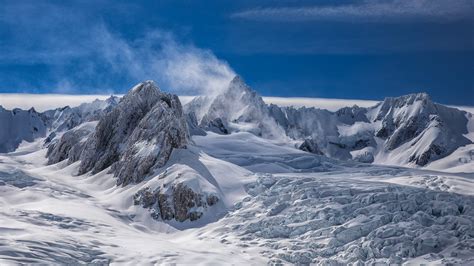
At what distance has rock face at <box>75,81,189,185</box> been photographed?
5359cm

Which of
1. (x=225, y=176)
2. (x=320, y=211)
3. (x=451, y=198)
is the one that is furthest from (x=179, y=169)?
(x=451, y=198)

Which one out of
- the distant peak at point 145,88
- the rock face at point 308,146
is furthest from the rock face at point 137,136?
the rock face at point 308,146

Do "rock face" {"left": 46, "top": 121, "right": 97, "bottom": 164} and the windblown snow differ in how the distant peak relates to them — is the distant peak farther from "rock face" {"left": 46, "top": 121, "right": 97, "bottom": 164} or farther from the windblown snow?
"rock face" {"left": 46, "top": 121, "right": 97, "bottom": 164}

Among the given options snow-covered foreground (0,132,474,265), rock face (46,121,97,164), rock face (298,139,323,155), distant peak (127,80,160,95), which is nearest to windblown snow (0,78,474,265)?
snow-covered foreground (0,132,474,265)

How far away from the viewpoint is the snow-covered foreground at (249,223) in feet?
101

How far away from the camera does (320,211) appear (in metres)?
38.9

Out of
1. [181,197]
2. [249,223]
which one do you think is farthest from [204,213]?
[249,223]

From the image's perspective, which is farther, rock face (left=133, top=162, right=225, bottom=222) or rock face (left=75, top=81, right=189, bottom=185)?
rock face (left=75, top=81, right=189, bottom=185)

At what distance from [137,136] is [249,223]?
24427mm

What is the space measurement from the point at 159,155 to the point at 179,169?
222 inches

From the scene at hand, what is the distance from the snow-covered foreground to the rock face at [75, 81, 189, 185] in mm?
1852

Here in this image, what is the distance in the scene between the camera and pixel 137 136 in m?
60.0

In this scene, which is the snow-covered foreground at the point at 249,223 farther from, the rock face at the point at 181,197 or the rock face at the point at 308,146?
the rock face at the point at 308,146

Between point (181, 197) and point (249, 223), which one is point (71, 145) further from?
point (249, 223)
